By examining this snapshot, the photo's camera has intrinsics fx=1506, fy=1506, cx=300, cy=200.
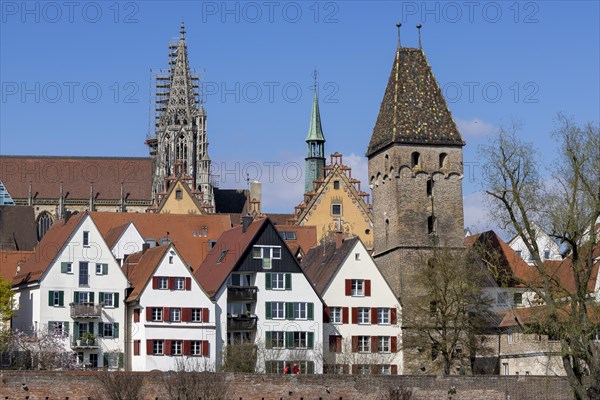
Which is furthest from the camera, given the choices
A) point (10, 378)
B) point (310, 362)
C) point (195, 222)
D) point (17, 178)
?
point (17, 178)

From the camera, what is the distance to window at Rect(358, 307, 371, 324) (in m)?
86.1

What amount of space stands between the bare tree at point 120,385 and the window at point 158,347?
586 inches

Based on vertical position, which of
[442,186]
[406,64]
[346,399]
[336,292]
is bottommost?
[346,399]

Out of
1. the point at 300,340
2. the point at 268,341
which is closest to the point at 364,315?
the point at 300,340

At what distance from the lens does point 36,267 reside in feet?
A: 280

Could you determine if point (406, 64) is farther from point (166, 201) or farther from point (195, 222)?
point (166, 201)

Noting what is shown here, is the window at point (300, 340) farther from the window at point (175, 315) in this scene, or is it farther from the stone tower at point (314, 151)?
the stone tower at point (314, 151)

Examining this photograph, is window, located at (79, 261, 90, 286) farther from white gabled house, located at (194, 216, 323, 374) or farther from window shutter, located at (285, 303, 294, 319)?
window shutter, located at (285, 303, 294, 319)

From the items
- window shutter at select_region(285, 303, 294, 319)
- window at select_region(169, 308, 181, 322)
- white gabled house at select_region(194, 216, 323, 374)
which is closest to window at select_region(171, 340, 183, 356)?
window at select_region(169, 308, 181, 322)

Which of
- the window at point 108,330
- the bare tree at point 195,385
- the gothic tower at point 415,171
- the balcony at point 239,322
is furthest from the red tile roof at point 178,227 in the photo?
the bare tree at point 195,385

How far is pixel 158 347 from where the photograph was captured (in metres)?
80.5

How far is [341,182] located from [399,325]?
4167 centimetres

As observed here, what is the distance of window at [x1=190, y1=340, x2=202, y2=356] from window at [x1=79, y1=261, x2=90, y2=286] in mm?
7217

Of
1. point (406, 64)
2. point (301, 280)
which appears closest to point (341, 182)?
point (406, 64)
